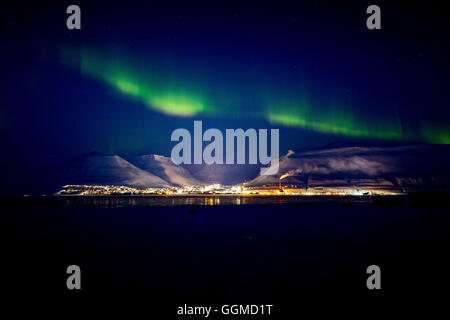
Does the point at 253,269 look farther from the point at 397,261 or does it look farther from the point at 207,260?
the point at 397,261

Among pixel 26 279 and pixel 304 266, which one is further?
pixel 304 266
